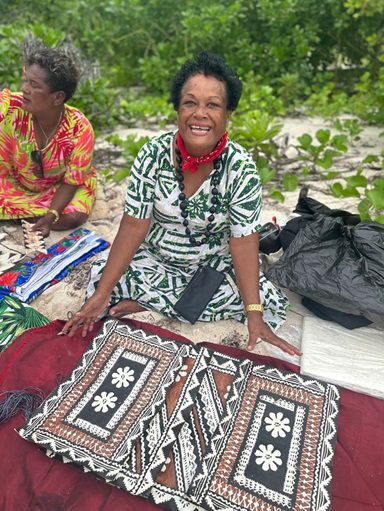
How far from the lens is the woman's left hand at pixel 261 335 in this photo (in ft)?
6.50

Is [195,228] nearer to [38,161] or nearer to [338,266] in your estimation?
[338,266]

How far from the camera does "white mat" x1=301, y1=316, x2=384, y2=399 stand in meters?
2.00

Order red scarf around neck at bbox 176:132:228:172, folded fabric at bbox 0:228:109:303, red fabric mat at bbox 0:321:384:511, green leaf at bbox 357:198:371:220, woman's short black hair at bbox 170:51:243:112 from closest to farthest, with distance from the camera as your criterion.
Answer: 1. red fabric mat at bbox 0:321:384:511
2. woman's short black hair at bbox 170:51:243:112
3. red scarf around neck at bbox 176:132:228:172
4. folded fabric at bbox 0:228:109:303
5. green leaf at bbox 357:198:371:220

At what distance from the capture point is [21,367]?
6.36 ft

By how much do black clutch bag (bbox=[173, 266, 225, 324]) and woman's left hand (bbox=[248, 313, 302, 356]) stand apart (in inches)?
10.9

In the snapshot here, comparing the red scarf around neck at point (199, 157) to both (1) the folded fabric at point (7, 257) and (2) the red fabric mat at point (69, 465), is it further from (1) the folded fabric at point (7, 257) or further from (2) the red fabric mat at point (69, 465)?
(1) the folded fabric at point (7, 257)

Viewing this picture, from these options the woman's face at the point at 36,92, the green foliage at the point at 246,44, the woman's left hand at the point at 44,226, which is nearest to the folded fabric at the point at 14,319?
the woman's left hand at the point at 44,226

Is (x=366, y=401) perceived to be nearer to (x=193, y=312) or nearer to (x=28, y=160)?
(x=193, y=312)

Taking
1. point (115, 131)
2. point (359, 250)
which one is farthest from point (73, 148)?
point (115, 131)

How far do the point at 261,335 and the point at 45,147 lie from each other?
1840mm

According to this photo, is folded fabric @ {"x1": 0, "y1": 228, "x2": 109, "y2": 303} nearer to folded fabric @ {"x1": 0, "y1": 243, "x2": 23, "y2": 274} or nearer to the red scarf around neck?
folded fabric @ {"x1": 0, "y1": 243, "x2": 23, "y2": 274}

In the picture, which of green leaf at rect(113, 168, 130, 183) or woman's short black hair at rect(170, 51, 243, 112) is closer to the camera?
woman's short black hair at rect(170, 51, 243, 112)

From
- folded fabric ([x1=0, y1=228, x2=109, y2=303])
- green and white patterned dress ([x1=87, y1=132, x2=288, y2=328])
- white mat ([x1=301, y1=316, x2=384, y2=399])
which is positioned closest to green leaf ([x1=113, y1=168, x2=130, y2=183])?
folded fabric ([x1=0, y1=228, x2=109, y2=303])

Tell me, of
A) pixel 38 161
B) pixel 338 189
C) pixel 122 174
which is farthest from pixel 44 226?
pixel 338 189
